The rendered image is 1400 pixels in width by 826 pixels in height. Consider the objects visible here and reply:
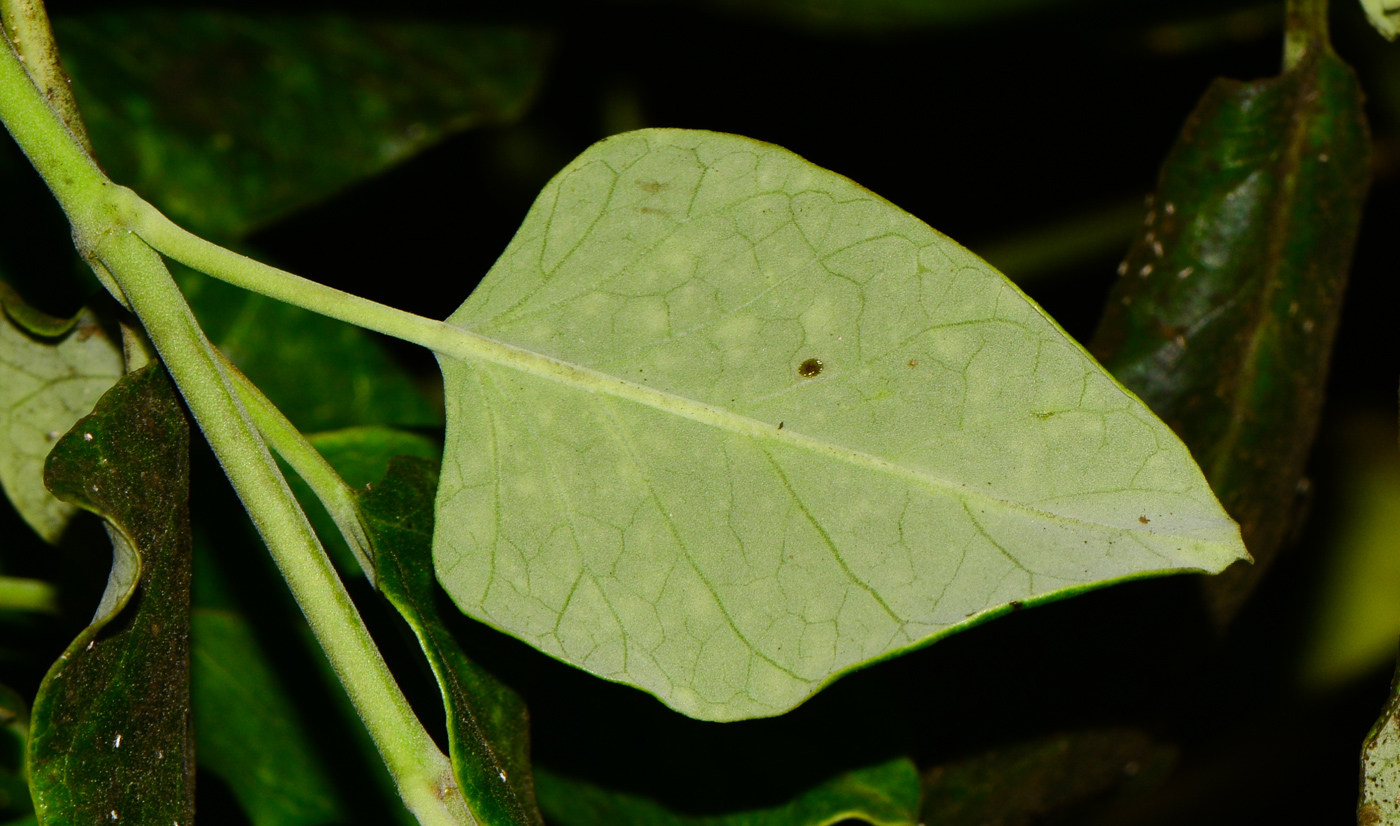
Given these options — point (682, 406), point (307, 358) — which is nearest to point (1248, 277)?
point (682, 406)

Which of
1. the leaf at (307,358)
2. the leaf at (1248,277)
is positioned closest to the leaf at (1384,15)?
the leaf at (1248,277)

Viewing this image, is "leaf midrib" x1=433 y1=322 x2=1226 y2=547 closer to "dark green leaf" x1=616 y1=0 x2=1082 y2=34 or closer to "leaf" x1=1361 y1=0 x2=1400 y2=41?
"leaf" x1=1361 y1=0 x2=1400 y2=41

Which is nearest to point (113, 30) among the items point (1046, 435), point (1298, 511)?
point (1046, 435)

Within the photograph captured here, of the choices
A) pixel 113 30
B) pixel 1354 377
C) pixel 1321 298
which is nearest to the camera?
pixel 1321 298

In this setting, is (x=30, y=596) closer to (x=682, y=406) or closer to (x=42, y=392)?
(x=42, y=392)

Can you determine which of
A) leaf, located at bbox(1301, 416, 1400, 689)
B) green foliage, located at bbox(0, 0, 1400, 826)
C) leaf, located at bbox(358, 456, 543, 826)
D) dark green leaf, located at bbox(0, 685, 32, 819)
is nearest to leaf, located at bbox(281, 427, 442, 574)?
green foliage, located at bbox(0, 0, 1400, 826)

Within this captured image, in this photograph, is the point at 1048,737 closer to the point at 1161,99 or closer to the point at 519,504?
the point at 519,504
